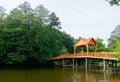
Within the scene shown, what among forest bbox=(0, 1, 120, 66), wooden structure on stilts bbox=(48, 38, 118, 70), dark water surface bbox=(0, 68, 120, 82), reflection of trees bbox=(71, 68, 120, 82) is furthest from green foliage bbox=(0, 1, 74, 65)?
reflection of trees bbox=(71, 68, 120, 82)

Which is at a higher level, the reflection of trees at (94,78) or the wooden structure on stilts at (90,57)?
the wooden structure on stilts at (90,57)

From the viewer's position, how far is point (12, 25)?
5047cm

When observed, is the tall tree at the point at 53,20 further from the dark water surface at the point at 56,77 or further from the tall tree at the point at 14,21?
the dark water surface at the point at 56,77

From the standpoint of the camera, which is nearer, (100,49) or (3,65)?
(3,65)

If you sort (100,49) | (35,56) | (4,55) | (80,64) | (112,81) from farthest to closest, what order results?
(100,49), (80,64), (35,56), (4,55), (112,81)

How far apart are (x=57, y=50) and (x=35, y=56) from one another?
9815 millimetres

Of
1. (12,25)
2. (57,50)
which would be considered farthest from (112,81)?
(57,50)

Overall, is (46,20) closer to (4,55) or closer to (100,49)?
(100,49)

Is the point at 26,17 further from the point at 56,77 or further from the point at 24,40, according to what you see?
the point at 56,77

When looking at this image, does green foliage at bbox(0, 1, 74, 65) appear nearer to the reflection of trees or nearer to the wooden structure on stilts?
the wooden structure on stilts

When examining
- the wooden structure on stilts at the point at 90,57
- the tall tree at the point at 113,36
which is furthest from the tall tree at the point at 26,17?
the tall tree at the point at 113,36

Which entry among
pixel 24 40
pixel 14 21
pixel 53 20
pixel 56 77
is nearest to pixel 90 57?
pixel 24 40

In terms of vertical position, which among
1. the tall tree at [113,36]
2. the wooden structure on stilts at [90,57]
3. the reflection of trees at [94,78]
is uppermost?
the tall tree at [113,36]

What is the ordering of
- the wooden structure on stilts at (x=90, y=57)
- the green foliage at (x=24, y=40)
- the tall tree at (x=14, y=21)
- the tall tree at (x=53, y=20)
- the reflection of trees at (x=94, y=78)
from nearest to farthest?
1. the reflection of trees at (x=94, y=78)
2. the wooden structure on stilts at (x=90, y=57)
3. the green foliage at (x=24, y=40)
4. the tall tree at (x=14, y=21)
5. the tall tree at (x=53, y=20)
